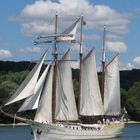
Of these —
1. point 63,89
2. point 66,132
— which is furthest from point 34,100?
point 66,132

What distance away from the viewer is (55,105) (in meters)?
78.7

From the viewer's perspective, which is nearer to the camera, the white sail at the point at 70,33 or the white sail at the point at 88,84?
the white sail at the point at 70,33

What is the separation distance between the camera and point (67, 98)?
80.1 metres

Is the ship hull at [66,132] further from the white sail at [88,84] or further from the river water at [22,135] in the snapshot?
the river water at [22,135]

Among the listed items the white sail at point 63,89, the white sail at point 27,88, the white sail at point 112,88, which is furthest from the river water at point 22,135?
the white sail at point 27,88

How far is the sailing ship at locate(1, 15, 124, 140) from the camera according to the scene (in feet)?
243

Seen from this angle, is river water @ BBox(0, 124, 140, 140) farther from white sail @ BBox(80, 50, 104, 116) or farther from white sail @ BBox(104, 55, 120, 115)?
white sail @ BBox(80, 50, 104, 116)

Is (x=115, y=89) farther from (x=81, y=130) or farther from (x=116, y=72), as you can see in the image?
(x=81, y=130)

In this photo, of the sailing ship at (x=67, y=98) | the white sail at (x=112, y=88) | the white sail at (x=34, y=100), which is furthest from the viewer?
the white sail at (x=112, y=88)

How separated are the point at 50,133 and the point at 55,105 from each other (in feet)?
12.7

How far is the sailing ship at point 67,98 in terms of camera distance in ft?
243

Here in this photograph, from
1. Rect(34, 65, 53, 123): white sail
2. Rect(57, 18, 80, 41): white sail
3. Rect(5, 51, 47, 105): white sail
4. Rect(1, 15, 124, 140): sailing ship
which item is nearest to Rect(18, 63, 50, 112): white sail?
Rect(1, 15, 124, 140): sailing ship

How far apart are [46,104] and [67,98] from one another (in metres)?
4.02

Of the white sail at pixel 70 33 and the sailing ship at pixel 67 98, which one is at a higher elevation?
the white sail at pixel 70 33
